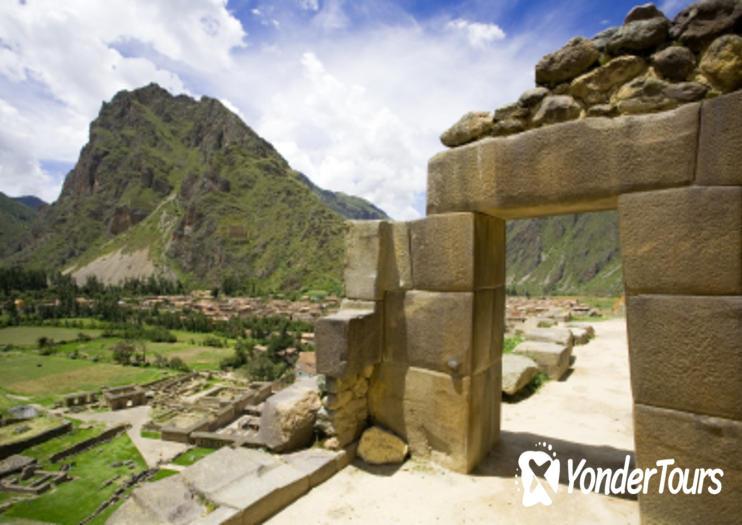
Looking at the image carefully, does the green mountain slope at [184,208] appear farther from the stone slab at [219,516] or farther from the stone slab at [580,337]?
the stone slab at [219,516]

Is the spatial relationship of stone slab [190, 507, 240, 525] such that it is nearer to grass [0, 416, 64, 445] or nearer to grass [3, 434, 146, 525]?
grass [3, 434, 146, 525]

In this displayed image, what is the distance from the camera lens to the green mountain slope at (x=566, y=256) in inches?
3236

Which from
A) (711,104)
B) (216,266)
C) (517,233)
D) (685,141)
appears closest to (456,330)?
(685,141)

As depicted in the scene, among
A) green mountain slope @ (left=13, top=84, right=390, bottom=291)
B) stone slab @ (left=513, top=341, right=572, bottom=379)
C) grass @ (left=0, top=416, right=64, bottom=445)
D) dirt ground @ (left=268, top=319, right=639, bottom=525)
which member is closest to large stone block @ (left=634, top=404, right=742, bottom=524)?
dirt ground @ (left=268, top=319, right=639, bottom=525)

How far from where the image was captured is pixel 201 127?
144 m

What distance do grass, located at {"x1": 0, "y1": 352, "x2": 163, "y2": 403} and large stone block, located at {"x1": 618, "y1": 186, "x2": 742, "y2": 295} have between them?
165 ft

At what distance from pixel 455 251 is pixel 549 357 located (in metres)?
4.81

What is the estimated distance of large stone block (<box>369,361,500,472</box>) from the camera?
3752 mm

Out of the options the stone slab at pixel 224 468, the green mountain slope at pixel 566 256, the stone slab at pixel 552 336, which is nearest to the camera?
the stone slab at pixel 224 468

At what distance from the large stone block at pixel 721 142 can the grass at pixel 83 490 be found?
2716 centimetres

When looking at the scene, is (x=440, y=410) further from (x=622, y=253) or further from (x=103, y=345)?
(x=103, y=345)

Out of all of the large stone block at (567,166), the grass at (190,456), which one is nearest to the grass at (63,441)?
the grass at (190,456)

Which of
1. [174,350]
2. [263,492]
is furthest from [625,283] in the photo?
[174,350]

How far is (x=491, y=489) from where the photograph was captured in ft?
11.6
